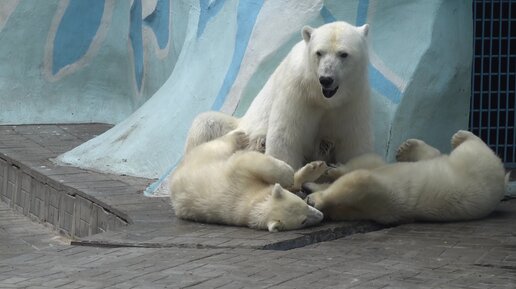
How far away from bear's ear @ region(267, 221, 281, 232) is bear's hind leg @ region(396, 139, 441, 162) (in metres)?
1.30

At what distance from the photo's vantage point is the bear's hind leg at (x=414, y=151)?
7293mm

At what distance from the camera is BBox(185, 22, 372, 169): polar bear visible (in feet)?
22.2

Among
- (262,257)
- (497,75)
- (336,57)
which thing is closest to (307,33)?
(336,57)

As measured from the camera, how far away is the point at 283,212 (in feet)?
21.3

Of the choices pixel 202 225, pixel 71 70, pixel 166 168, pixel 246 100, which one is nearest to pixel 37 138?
pixel 71 70

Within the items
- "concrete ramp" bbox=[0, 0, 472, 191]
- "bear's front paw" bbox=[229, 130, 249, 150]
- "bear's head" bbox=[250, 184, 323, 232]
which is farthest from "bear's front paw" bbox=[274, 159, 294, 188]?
"concrete ramp" bbox=[0, 0, 472, 191]

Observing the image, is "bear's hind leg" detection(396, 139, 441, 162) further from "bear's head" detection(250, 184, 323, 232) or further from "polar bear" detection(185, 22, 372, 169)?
"bear's head" detection(250, 184, 323, 232)

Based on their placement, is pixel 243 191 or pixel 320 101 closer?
pixel 243 191

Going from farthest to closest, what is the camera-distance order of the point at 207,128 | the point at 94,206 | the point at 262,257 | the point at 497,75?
the point at 497,75 < the point at 94,206 < the point at 207,128 < the point at 262,257

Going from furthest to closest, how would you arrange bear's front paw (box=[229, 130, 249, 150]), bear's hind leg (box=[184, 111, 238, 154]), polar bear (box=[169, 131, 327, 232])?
bear's hind leg (box=[184, 111, 238, 154])
bear's front paw (box=[229, 130, 249, 150])
polar bear (box=[169, 131, 327, 232])

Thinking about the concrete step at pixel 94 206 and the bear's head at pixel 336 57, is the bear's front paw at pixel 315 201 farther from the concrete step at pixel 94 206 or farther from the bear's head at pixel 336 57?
the bear's head at pixel 336 57

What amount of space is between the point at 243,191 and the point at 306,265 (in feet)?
3.76

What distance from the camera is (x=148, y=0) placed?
36.2 ft

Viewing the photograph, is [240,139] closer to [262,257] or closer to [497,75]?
[262,257]
